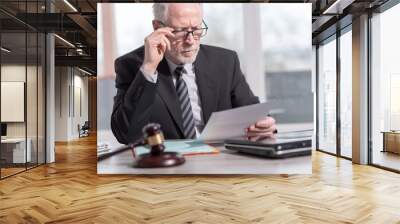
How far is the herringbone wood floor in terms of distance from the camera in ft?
13.0

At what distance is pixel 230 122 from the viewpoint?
230 inches

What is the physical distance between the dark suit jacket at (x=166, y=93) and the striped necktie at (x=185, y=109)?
59 millimetres

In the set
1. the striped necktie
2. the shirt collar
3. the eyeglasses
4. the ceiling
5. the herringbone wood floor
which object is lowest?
the herringbone wood floor

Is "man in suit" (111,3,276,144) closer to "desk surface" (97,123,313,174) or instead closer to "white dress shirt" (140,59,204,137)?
"white dress shirt" (140,59,204,137)

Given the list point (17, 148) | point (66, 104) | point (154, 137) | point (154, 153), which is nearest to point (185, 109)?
point (154, 137)

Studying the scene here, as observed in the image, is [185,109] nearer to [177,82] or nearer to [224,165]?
[177,82]

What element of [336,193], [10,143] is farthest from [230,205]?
[10,143]

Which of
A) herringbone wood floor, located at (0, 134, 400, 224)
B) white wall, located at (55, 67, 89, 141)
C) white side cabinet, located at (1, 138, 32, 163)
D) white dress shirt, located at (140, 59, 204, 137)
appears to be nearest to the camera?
herringbone wood floor, located at (0, 134, 400, 224)

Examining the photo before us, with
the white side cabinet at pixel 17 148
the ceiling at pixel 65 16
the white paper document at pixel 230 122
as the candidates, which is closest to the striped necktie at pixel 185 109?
the white paper document at pixel 230 122

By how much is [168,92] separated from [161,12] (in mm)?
1174

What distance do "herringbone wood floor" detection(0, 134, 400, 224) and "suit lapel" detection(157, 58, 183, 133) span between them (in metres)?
0.96

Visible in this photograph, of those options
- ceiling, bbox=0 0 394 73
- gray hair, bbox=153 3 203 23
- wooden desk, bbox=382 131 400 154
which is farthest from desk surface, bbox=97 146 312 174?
ceiling, bbox=0 0 394 73

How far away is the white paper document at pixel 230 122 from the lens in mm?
5777

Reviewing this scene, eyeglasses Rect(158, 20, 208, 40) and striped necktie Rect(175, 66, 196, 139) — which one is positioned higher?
eyeglasses Rect(158, 20, 208, 40)
